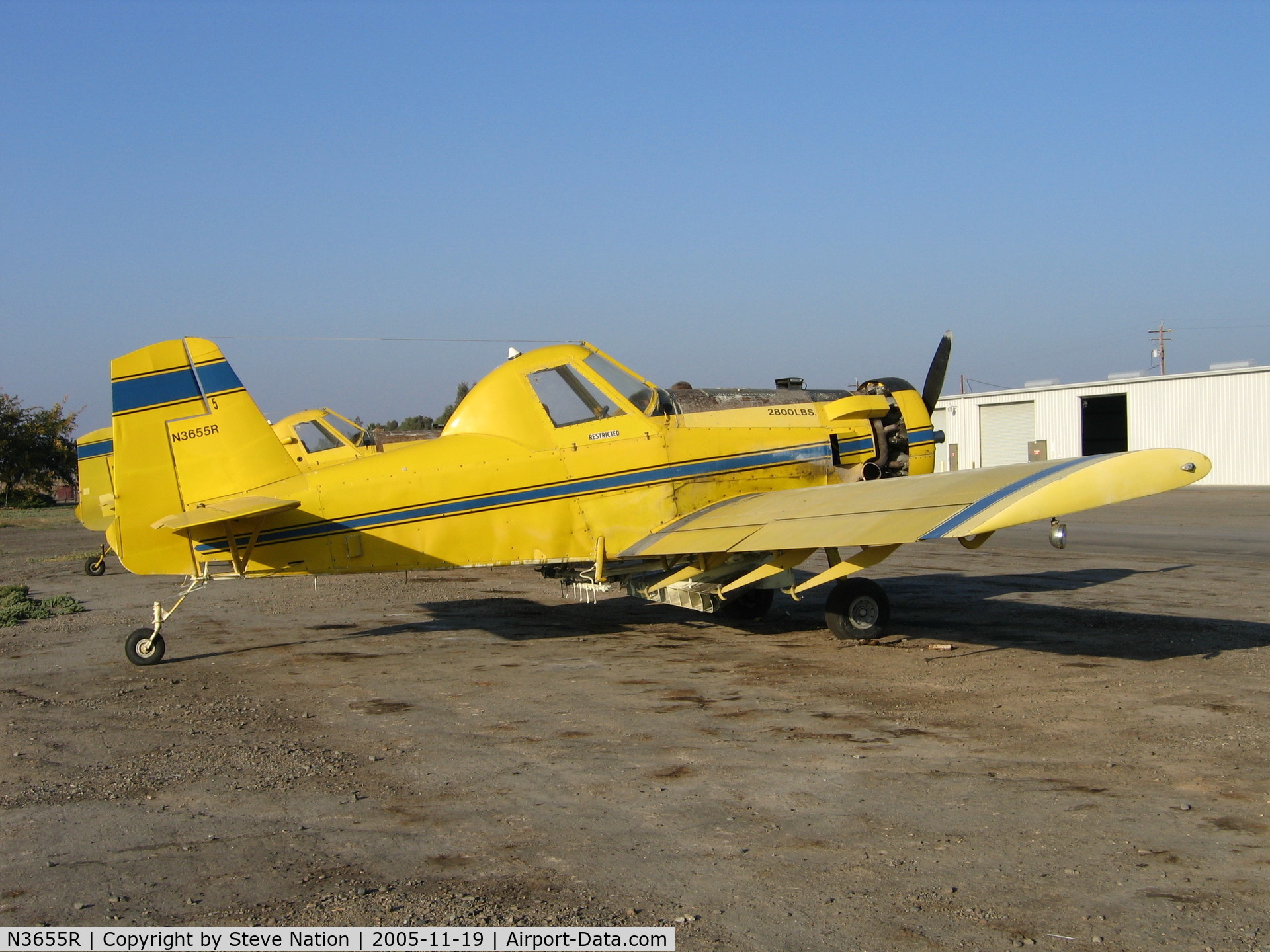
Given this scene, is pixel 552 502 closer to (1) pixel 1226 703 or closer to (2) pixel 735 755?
(2) pixel 735 755

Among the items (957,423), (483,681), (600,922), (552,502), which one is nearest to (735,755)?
(600,922)

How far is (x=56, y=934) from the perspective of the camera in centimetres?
346

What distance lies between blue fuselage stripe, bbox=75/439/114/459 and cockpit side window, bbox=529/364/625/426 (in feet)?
44.5

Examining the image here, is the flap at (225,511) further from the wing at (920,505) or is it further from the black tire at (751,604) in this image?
the black tire at (751,604)

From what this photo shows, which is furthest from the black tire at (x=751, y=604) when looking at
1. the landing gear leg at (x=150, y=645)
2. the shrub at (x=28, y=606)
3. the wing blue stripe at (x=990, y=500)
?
the shrub at (x=28, y=606)

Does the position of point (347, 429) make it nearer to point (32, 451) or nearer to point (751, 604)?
point (751, 604)

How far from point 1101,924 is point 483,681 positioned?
5284 mm

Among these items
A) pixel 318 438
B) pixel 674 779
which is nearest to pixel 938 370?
pixel 674 779

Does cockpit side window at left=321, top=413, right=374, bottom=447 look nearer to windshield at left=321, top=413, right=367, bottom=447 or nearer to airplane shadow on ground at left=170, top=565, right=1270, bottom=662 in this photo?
windshield at left=321, top=413, right=367, bottom=447

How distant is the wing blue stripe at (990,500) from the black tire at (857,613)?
7.13 feet

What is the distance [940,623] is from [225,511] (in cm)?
715

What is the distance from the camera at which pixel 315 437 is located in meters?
18.7

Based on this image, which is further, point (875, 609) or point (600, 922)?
point (875, 609)

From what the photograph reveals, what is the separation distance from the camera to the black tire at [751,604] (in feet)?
36.0
